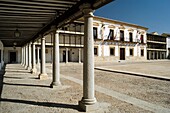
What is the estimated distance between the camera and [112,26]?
34.0 meters

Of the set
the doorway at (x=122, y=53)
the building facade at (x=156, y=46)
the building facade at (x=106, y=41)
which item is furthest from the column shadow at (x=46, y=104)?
the building facade at (x=156, y=46)

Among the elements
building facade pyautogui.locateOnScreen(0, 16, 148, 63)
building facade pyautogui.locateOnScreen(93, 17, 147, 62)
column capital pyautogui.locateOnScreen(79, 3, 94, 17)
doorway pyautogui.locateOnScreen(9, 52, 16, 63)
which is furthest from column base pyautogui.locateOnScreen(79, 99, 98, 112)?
doorway pyautogui.locateOnScreen(9, 52, 16, 63)

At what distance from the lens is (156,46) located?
4781 centimetres

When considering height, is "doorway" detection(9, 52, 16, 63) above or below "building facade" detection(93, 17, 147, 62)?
below

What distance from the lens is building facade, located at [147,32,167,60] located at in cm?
4532

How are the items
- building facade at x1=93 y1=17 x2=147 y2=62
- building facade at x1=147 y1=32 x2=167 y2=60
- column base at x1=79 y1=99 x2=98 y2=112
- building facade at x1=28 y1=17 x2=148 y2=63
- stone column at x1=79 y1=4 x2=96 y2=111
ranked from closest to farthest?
1. column base at x1=79 y1=99 x2=98 y2=112
2. stone column at x1=79 y1=4 x2=96 y2=111
3. building facade at x1=28 y1=17 x2=148 y2=63
4. building facade at x1=93 y1=17 x2=147 y2=62
5. building facade at x1=147 y1=32 x2=167 y2=60

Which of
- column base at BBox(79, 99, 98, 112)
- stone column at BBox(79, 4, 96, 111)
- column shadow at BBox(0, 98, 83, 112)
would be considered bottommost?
column shadow at BBox(0, 98, 83, 112)

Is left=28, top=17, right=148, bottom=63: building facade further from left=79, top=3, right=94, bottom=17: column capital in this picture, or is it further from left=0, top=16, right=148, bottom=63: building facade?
left=79, top=3, right=94, bottom=17: column capital

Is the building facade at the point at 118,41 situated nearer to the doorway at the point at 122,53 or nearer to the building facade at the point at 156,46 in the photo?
the doorway at the point at 122,53

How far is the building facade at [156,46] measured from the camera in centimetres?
4532

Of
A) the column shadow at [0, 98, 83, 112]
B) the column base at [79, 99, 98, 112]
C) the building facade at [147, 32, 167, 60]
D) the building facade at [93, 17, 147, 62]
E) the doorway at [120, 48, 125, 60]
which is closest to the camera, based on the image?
the column base at [79, 99, 98, 112]

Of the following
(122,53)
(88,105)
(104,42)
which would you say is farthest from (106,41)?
(88,105)

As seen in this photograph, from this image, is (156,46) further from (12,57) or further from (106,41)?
(12,57)

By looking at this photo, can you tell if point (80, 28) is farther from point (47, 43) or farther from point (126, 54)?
point (126, 54)
